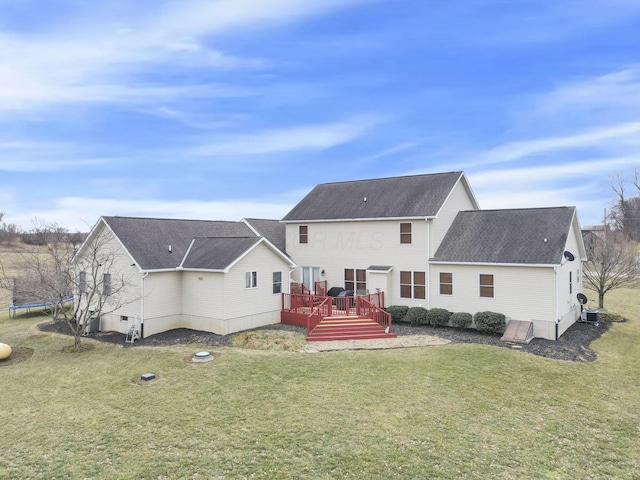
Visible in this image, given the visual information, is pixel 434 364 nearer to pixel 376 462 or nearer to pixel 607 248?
pixel 376 462

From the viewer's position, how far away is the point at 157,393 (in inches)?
513

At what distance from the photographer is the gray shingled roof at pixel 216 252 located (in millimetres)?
21156

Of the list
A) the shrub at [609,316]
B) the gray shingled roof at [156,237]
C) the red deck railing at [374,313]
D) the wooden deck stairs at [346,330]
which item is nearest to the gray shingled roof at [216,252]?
the gray shingled roof at [156,237]

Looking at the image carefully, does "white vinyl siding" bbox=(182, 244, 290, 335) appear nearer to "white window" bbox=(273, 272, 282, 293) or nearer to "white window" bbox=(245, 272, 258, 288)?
"white window" bbox=(245, 272, 258, 288)

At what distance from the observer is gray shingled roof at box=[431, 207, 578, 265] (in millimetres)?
20969

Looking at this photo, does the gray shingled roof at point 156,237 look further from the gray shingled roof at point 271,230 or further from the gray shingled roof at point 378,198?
the gray shingled roof at point 378,198

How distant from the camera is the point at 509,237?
74.5ft

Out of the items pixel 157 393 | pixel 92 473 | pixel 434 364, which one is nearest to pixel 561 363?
pixel 434 364

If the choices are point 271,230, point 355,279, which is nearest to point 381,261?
point 355,279

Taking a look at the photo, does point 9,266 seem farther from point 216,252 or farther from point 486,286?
point 486,286

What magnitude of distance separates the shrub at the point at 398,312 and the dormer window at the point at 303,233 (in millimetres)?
8201

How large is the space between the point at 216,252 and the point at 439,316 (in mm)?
12362

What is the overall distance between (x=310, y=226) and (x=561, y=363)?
17.2 meters

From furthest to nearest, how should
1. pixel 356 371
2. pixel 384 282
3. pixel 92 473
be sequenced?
pixel 384 282, pixel 356 371, pixel 92 473
